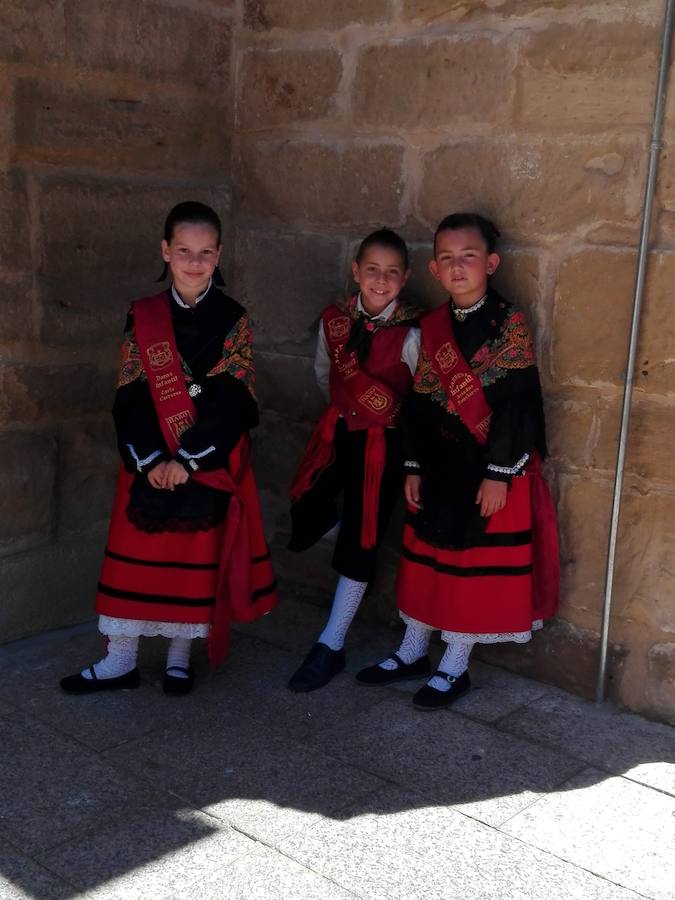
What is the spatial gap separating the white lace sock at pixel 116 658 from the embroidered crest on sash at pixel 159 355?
0.84 metres

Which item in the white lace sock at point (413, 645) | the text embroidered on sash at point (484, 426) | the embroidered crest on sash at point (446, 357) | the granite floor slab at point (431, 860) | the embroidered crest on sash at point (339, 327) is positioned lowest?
the granite floor slab at point (431, 860)

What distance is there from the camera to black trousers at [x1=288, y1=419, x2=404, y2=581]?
3.67m

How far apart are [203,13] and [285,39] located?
12.5 inches

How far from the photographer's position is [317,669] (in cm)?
360

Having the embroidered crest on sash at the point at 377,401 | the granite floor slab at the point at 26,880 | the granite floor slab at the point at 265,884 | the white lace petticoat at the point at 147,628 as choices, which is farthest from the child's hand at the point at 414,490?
the granite floor slab at the point at 26,880

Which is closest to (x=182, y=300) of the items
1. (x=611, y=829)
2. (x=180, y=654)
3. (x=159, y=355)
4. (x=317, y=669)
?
(x=159, y=355)

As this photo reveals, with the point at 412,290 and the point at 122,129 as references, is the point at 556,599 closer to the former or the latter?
the point at 412,290

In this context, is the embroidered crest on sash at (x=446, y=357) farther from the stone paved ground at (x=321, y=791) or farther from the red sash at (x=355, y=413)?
the stone paved ground at (x=321, y=791)

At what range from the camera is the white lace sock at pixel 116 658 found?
3.50 m

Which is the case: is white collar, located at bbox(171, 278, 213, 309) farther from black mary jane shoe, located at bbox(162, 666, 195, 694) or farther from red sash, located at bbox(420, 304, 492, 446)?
black mary jane shoe, located at bbox(162, 666, 195, 694)

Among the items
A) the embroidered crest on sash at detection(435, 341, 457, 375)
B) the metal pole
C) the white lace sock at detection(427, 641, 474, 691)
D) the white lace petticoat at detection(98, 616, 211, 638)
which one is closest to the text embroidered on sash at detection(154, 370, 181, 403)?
the white lace petticoat at detection(98, 616, 211, 638)

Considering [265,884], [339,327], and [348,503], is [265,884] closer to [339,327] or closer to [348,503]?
[348,503]

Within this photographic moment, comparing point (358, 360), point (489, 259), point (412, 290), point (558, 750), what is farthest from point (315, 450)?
point (558, 750)

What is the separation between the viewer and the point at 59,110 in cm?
371
